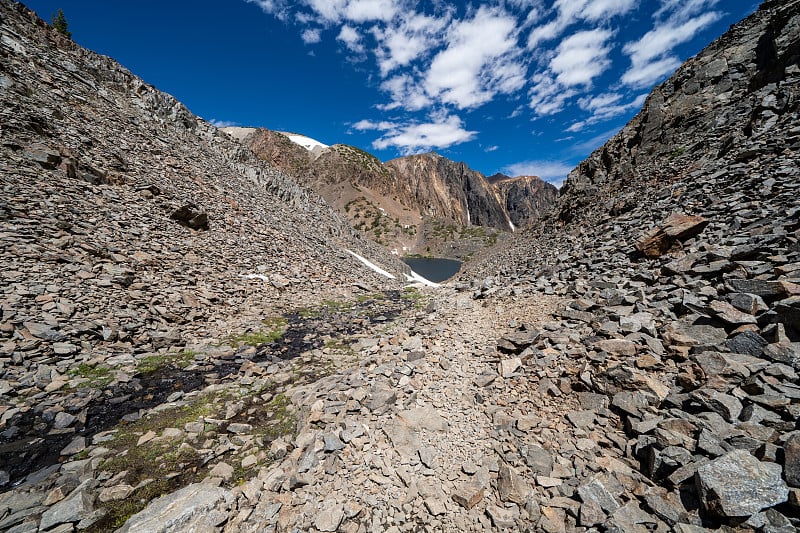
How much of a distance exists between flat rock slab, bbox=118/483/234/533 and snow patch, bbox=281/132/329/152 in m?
159

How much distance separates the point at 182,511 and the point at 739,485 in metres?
7.02

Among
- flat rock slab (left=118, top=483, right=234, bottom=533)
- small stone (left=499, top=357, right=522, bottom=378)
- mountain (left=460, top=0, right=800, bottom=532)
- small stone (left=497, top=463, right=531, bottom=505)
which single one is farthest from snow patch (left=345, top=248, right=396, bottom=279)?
small stone (left=497, top=463, right=531, bottom=505)

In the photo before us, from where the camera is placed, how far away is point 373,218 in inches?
4557

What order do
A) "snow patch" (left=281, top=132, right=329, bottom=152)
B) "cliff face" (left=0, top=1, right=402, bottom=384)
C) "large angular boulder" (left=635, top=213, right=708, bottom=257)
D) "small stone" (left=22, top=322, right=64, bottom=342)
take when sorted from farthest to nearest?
1. "snow patch" (left=281, top=132, right=329, bottom=152)
2. "large angular boulder" (left=635, top=213, right=708, bottom=257)
3. "cliff face" (left=0, top=1, right=402, bottom=384)
4. "small stone" (left=22, top=322, right=64, bottom=342)

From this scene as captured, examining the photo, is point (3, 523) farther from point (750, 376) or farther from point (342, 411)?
point (750, 376)

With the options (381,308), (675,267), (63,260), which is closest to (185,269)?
(63,260)

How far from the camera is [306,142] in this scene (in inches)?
6211

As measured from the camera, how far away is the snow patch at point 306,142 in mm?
150500

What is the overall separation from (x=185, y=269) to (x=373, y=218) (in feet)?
343

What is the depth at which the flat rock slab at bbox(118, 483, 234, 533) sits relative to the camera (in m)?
4.04

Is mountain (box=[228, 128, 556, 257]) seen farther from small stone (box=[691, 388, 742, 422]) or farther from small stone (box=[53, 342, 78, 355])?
small stone (box=[691, 388, 742, 422])

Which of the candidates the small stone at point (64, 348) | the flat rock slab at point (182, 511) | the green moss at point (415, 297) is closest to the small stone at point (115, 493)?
the flat rock slab at point (182, 511)

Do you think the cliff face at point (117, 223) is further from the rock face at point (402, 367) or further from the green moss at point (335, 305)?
the green moss at point (335, 305)

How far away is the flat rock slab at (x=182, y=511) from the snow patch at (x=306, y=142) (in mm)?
159380
